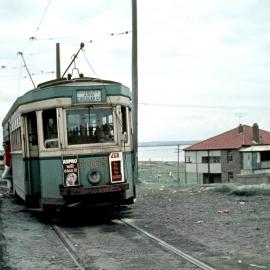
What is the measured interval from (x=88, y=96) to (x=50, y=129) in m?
1.10

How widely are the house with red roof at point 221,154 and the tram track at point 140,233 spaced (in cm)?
6046

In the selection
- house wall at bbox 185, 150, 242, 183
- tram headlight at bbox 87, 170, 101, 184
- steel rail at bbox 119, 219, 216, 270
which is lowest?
house wall at bbox 185, 150, 242, 183

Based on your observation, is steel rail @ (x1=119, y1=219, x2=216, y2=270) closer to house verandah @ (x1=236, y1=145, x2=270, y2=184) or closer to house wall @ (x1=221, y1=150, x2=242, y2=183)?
house verandah @ (x1=236, y1=145, x2=270, y2=184)

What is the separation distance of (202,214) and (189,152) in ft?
229

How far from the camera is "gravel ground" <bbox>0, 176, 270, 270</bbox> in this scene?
25.9 feet

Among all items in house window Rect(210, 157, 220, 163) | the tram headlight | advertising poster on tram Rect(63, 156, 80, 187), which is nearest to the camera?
advertising poster on tram Rect(63, 156, 80, 187)

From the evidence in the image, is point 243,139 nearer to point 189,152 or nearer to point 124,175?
point 189,152

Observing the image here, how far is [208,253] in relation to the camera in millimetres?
8125

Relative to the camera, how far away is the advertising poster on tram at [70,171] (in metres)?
11.4

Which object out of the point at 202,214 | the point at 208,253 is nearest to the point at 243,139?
the point at 202,214

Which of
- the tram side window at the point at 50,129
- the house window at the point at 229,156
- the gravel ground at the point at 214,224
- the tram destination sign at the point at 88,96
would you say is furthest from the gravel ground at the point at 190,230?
the house window at the point at 229,156

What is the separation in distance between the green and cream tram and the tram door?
33 centimetres

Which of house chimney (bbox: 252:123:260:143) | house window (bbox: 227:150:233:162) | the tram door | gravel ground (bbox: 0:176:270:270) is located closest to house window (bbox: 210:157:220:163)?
house window (bbox: 227:150:233:162)

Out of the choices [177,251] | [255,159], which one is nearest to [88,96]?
[177,251]
